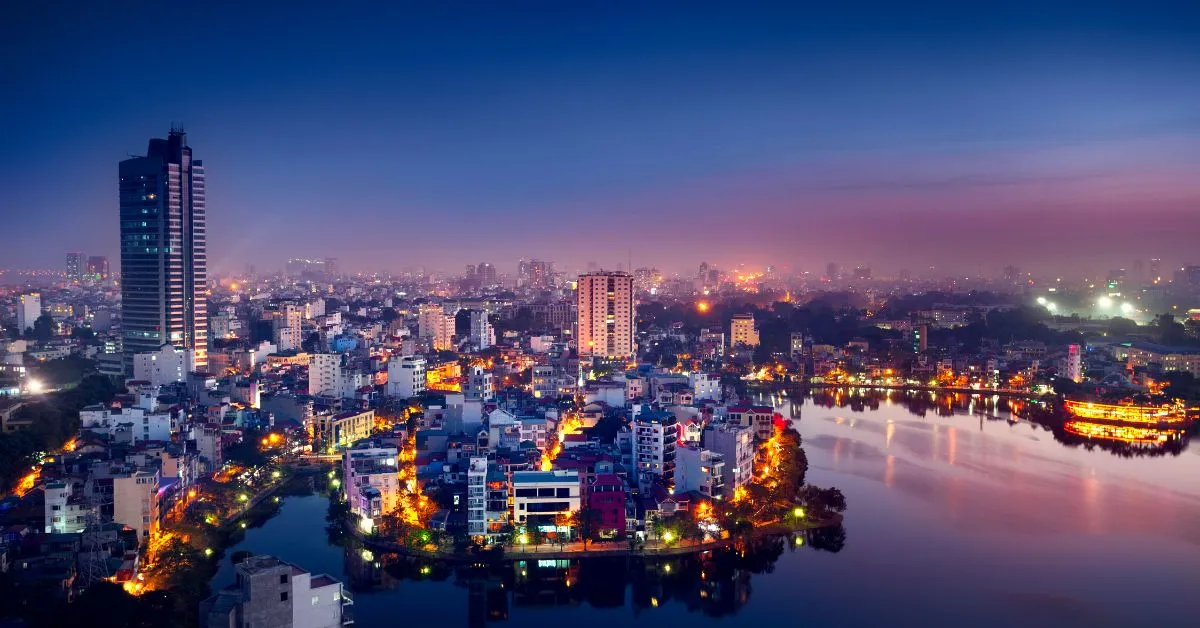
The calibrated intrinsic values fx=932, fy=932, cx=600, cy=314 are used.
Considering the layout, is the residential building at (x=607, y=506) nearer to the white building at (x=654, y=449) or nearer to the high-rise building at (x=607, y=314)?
the white building at (x=654, y=449)

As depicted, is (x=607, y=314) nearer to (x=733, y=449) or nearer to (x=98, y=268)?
(x=733, y=449)

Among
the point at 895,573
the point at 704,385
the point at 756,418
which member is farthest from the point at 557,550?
the point at 704,385

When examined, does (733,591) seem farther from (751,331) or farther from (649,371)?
(751,331)

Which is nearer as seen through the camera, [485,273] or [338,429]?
[338,429]

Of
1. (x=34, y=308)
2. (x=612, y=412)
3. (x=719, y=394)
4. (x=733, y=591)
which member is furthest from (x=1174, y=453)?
(x=34, y=308)

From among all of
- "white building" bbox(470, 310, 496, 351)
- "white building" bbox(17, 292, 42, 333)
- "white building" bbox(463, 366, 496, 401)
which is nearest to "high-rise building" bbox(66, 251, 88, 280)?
"white building" bbox(17, 292, 42, 333)
